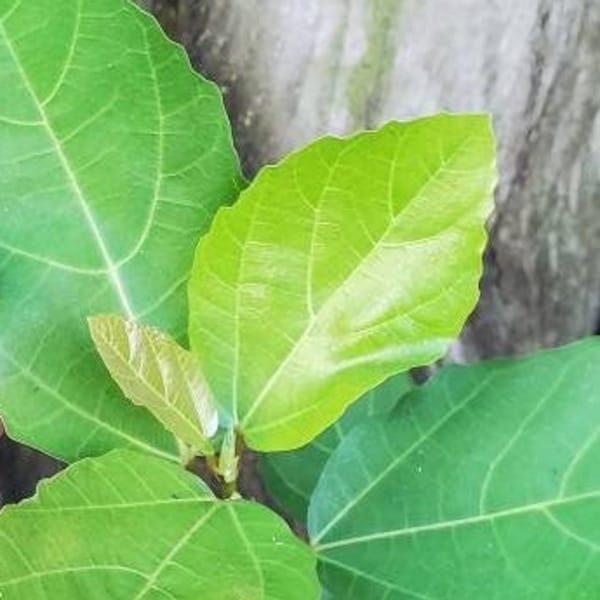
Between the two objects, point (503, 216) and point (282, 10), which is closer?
point (282, 10)

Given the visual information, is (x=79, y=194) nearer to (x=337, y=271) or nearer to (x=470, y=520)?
(x=337, y=271)

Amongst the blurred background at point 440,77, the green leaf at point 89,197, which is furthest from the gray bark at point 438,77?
the green leaf at point 89,197

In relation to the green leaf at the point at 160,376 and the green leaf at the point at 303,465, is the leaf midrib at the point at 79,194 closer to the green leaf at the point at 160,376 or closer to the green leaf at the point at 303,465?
the green leaf at the point at 160,376

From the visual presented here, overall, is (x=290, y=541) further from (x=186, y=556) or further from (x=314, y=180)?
(x=314, y=180)

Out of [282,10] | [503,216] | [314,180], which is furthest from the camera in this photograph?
[503,216]

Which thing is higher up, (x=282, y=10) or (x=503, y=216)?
(x=282, y=10)

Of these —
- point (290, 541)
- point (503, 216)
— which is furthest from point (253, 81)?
point (290, 541)

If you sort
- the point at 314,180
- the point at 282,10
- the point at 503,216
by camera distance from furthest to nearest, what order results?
the point at 503,216, the point at 282,10, the point at 314,180
